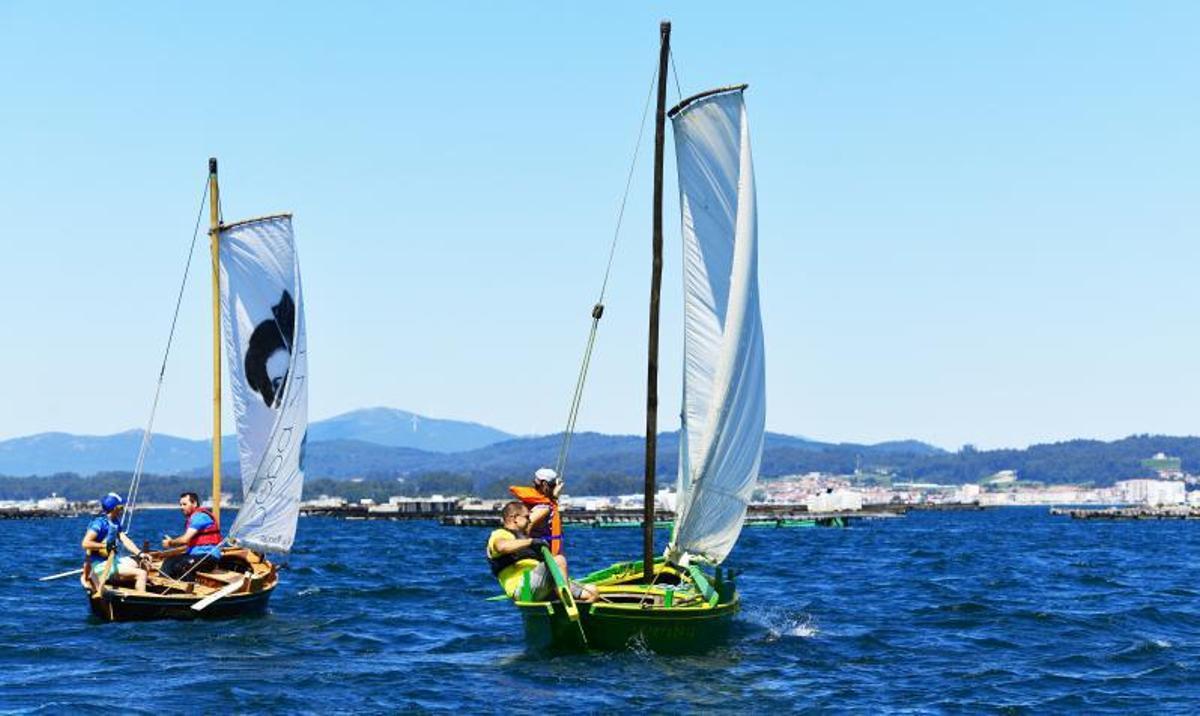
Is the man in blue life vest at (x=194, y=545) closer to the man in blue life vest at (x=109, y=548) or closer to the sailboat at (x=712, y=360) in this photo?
the man in blue life vest at (x=109, y=548)

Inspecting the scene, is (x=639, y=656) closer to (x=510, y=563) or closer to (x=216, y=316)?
(x=510, y=563)

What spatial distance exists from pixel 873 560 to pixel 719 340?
50.2 metres

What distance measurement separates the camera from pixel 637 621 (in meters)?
29.3

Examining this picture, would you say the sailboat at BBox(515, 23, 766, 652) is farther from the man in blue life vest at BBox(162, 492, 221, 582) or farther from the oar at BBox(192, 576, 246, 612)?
the man in blue life vest at BBox(162, 492, 221, 582)

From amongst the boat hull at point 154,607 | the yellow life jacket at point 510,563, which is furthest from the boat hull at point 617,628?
the boat hull at point 154,607

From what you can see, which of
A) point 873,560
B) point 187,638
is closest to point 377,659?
point 187,638

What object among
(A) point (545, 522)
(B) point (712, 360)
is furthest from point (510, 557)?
(B) point (712, 360)

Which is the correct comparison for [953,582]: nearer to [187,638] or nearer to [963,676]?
[963,676]

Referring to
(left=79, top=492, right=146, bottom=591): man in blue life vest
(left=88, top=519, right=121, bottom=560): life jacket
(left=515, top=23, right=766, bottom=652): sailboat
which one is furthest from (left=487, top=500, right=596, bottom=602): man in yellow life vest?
(left=88, top=519, right=121, bottom=560): life jacket

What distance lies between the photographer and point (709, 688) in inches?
1086

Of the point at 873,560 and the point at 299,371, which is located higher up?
the point at 299,371

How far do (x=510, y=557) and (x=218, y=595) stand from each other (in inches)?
366

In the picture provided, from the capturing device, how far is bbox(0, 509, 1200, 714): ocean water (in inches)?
1062

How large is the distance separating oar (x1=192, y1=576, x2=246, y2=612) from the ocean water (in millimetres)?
729
